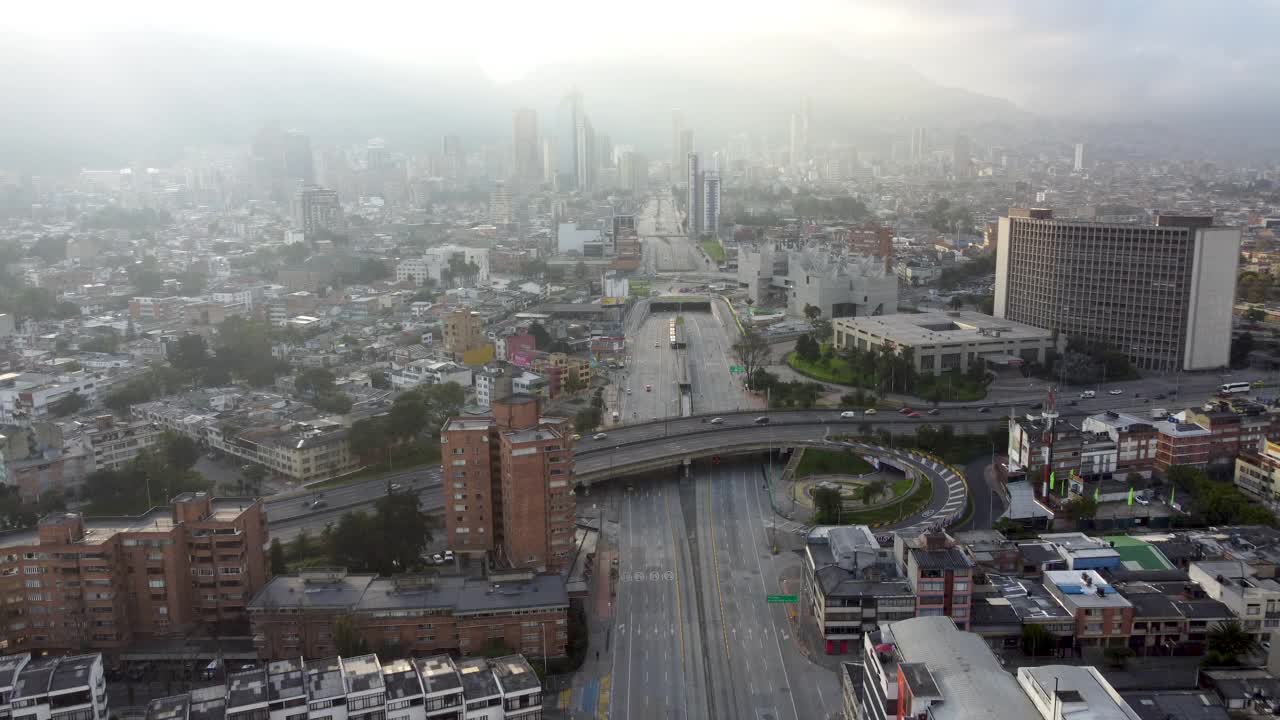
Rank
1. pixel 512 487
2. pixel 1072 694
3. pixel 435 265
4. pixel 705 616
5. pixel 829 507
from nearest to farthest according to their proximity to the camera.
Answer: pixel 1072 694 → pixel 705 616 → pixel 512 487 → pixel 829 507 → pixel 435 265

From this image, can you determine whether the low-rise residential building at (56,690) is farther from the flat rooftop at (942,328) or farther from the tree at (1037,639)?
the flat rooftop at (942,328)

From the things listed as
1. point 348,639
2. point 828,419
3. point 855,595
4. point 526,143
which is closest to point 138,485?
point 348,639

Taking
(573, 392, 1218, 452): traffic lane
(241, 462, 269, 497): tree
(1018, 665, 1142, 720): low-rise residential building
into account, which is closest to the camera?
(1018, 665, 1142, 720): low-rise residential building

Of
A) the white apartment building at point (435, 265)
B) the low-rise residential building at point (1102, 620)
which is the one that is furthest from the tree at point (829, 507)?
the white apartment building at point (435, 265)

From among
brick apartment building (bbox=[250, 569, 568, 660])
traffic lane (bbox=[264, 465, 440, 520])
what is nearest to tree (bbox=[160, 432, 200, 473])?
Answer: traffic lane (bbox=[264, 465, 440, 520])

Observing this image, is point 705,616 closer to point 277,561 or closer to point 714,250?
point 277,561

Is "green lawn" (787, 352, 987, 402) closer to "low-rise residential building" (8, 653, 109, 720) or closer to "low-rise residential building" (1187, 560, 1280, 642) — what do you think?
"low-rise residential building" (1187, 560, 1280, 642)

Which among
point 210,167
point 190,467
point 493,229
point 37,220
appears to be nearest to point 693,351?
point 190,467
